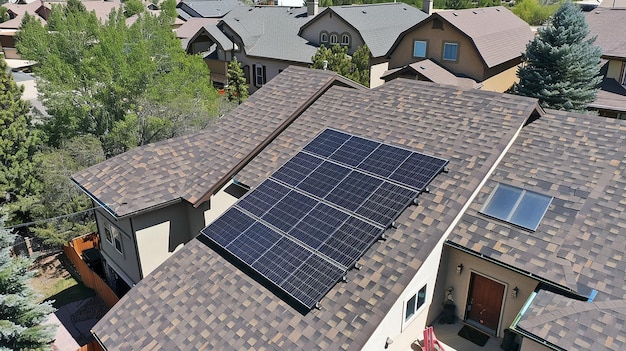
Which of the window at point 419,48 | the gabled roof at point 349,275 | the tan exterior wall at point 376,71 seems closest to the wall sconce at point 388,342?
the gabled roof at point 349,275

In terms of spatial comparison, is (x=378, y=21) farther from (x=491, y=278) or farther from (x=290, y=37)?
(x=491, y=278)

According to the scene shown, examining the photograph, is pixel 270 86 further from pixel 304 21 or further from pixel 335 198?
pixel 304 21

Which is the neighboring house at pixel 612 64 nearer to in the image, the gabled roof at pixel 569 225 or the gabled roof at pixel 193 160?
the gabled roof at pixel 569 225

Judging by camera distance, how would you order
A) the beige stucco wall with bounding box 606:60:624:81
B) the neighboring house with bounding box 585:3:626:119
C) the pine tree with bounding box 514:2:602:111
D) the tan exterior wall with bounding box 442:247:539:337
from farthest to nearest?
the beige stucco wall with bounding box 606:60:624:81, the neighboring house with bounding box 585:3:626:119, the pine tree with bounding box 514:2:602:111, the tan exterior wall with bounding box 442:247:539:337

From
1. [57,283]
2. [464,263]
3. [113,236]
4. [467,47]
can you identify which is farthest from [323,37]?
[464,263]

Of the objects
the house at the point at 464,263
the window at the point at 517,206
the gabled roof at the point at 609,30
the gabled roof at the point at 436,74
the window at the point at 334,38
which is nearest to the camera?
the house at the point at 464,263

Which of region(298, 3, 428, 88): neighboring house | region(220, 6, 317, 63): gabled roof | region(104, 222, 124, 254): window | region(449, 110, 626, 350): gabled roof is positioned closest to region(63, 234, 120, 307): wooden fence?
region(104, 222, 124, 254): window

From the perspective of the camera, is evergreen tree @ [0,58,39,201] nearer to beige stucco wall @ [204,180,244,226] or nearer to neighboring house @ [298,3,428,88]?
beige stucco wall @ [204,180,244,226]
